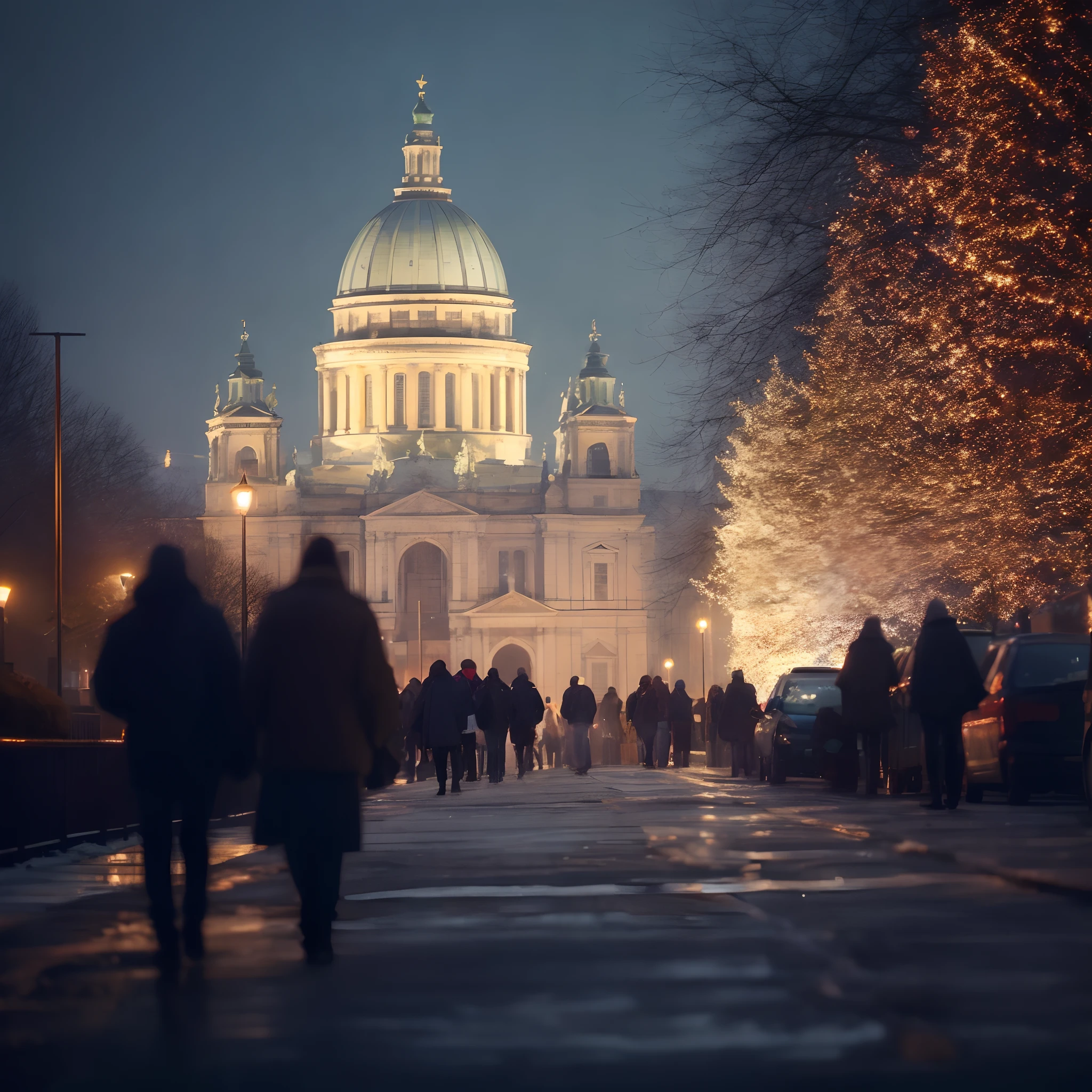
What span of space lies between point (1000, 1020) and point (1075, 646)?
1397 cm

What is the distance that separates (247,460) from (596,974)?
13281cm

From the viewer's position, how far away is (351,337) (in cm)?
15025

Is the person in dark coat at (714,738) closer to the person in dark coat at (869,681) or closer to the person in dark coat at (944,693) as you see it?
the person in dark coat at (869,681)

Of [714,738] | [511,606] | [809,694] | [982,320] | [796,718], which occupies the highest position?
[511,606]

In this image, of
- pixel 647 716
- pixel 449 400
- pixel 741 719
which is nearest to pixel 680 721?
pixel 647 716

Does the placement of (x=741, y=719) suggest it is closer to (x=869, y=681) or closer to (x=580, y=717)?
(x=580, y=717)

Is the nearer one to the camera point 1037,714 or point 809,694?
point 1037,714

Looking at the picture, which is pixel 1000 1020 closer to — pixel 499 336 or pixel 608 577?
pixel 608 577

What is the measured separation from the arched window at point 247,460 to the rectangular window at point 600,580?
22.0 m

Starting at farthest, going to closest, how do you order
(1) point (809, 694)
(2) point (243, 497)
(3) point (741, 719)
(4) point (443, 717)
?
(2) point (243, 497) < (3) point (741, 719) < (1) point (809, 694) < (4) point (443, 717)

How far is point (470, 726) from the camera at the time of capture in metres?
36.5

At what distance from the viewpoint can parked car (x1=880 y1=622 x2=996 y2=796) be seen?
23.4 metres

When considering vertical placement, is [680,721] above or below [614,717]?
below

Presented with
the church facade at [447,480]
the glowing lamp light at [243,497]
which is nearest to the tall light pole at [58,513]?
the glowing lamp light at [243,497]
